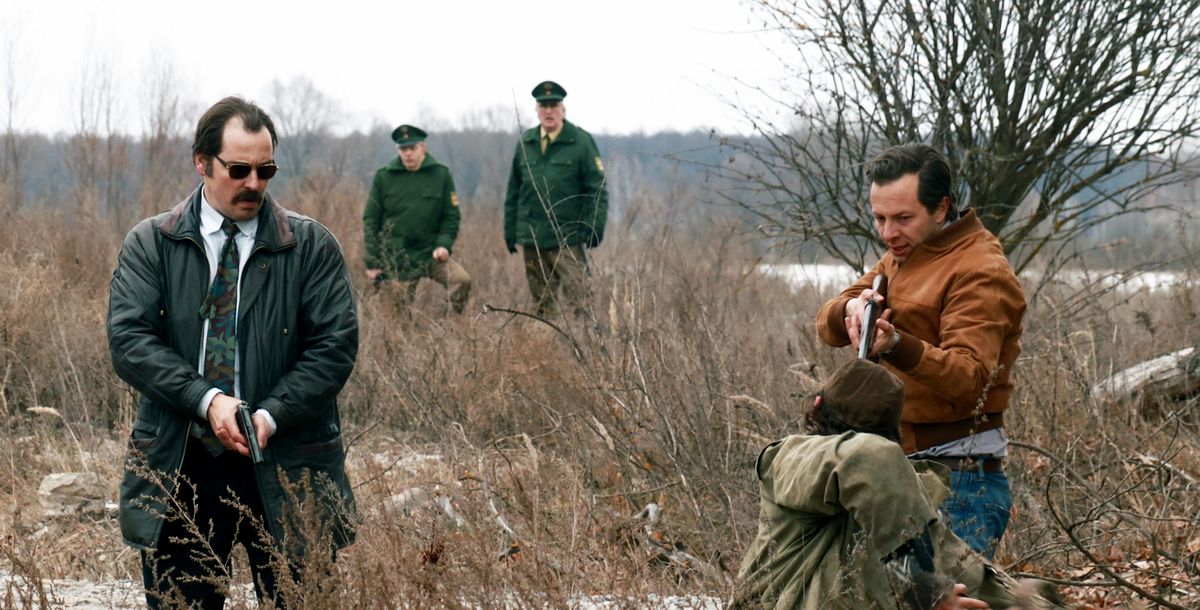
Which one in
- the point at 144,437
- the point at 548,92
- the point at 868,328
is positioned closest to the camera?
the point at 868,328

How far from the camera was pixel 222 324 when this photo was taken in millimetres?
3381

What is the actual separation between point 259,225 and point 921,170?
174 centimetres

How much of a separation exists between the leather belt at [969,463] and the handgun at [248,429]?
5.53 feet

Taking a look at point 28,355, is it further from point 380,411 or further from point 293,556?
point 293,556

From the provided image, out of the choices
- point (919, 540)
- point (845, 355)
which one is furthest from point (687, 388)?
point (919, 540)

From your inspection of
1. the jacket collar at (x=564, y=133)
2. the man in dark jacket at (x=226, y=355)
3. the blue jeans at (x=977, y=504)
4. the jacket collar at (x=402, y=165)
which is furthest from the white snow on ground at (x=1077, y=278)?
the man in dark jacket at (x=226, y=355)

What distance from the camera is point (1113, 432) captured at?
555 centimetres

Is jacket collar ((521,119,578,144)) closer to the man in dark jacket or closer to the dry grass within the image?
the dry grass

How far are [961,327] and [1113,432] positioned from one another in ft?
9.29

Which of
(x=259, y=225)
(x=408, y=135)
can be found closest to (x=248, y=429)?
(x=259, y=225)

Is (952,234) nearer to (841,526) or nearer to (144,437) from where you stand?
(841,526)

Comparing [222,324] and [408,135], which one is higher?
[408,135]

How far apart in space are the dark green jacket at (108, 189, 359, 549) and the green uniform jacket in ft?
3.89

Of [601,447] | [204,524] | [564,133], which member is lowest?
[601,447]
